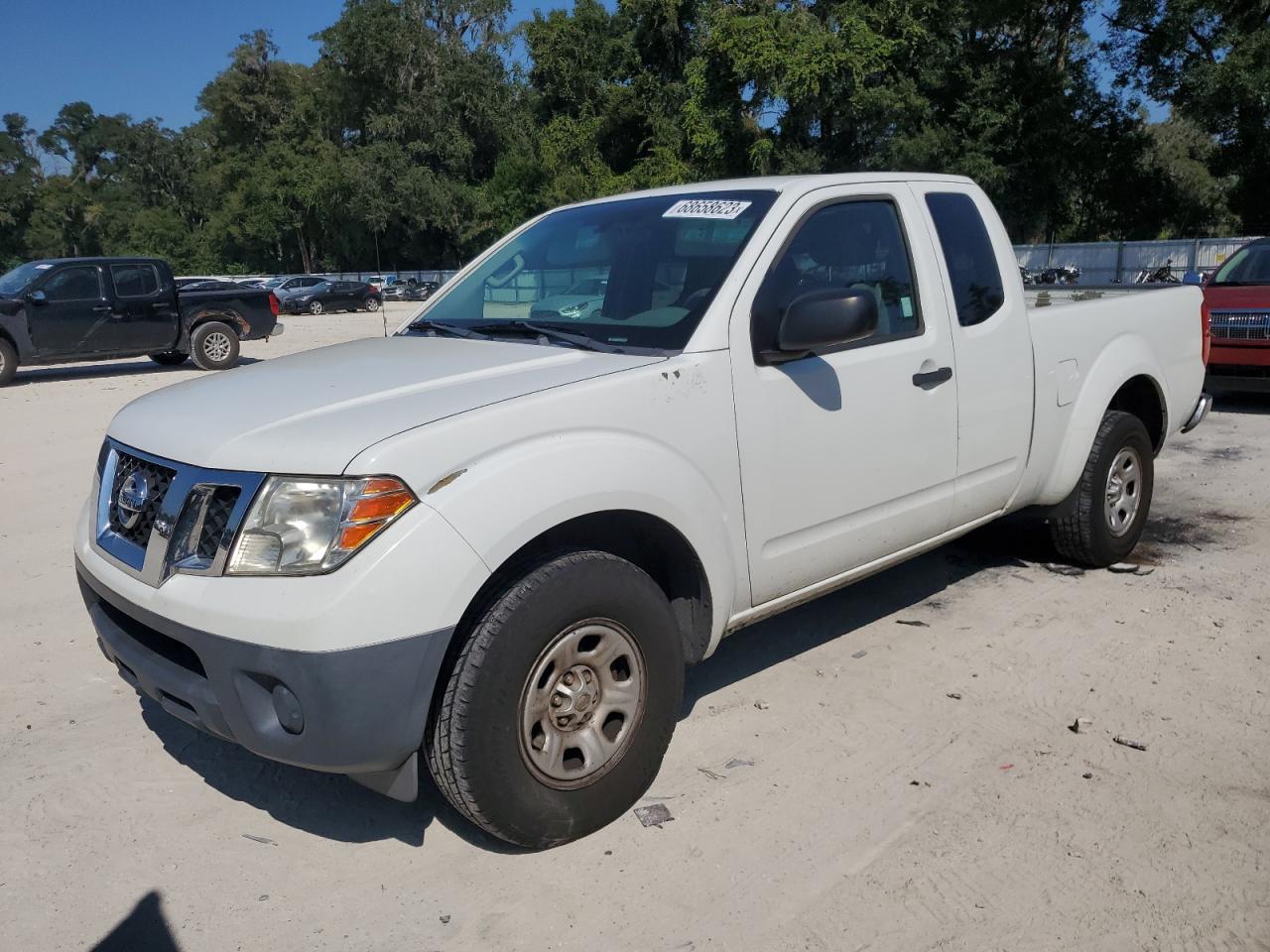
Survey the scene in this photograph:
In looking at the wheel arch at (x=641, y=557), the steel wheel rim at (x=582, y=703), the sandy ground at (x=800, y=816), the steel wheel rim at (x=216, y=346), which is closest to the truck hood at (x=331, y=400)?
the wheel arch at (x=641, y=557)

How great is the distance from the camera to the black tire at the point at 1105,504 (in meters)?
4.93

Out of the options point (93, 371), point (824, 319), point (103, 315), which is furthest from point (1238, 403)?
point (93, 371)

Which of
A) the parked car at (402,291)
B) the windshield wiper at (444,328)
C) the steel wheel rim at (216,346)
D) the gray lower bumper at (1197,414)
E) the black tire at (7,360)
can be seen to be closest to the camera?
the windshield wiper at (444,328)

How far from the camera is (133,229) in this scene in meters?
74.6

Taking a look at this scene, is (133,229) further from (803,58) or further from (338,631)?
(338,631)

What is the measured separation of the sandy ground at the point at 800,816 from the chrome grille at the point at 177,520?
2.98 ft

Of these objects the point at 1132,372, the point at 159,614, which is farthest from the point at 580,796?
the point at 1132,372

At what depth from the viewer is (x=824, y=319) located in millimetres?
3232

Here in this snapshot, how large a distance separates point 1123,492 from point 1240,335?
17.9 feet

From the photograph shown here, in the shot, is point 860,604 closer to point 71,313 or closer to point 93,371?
point 71,313

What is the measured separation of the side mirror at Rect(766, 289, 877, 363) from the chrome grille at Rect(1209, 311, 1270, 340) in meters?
7.53

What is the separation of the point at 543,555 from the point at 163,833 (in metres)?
1.50

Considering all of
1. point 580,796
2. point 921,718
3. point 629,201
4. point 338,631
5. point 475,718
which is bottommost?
point 921,718

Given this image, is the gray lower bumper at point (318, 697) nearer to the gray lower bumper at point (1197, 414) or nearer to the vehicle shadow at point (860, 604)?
the vehicle shadow at point (860, 604)
